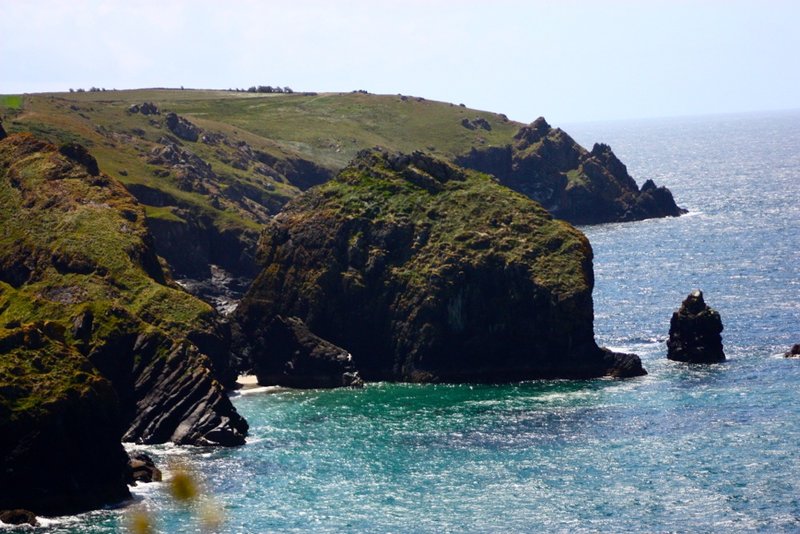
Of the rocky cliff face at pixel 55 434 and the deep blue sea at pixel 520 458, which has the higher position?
the rocky cliff face at pixel 55 434

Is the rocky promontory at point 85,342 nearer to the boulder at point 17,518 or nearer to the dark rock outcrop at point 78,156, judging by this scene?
the dark rock outcrop at point 78,156

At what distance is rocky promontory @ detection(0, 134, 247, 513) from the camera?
103 meters

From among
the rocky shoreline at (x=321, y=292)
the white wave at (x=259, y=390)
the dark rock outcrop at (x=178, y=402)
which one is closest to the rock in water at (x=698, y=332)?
the rocky shoreline at (x=321, y=292)

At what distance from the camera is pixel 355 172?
176 meters

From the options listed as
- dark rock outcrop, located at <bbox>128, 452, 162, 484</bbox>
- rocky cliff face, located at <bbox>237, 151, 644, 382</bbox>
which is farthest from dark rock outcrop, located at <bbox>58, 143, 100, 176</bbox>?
dark rock outcrop, located at <bbox>128, 452, 162, 484</bbox>

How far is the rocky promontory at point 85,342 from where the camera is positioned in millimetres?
102812

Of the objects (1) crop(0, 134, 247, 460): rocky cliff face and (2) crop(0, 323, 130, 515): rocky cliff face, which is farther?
(1) crop(0, 134, 247, 460): rocky cliff face

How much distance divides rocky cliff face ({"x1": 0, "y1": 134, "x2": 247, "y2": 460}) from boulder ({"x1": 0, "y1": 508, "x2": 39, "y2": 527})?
41.6ft

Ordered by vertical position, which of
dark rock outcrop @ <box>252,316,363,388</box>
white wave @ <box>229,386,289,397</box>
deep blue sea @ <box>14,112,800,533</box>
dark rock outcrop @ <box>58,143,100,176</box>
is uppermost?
dark rock outcrop @ <box>58,143,100,176</box>

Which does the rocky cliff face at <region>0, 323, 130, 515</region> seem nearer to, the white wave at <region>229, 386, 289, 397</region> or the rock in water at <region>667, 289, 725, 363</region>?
the white wave at <region>229, 386, 289, 397</region>

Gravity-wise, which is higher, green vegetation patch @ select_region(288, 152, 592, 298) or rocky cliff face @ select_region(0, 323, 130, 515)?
green vegetation patch @ select_region(288, 152, 592, 298)

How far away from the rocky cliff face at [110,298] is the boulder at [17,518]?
12.7 metres

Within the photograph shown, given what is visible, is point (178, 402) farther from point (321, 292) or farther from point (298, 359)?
point (321, 292)

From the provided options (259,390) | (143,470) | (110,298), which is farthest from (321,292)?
(143,470)
